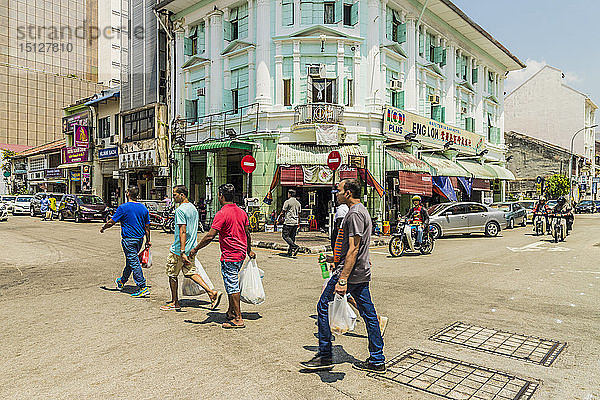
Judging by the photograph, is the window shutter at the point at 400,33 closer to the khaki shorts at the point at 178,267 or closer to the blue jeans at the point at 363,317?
the khaki shorts at the point at 178,267

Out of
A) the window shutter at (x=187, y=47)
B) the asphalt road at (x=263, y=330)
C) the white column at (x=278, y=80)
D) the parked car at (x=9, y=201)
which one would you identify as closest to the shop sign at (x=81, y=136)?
the parked car at (x=9, y=201)

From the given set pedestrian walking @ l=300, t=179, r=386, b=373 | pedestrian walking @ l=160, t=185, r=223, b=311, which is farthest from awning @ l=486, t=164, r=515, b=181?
pedestrian walking @ l=300, t=179, r=386, b=373

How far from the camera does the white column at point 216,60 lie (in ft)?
76.4

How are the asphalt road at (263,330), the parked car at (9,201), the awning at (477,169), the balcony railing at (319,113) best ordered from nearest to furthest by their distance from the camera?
the asphalt road at (263,330) → the balcony railing at (319,113) → the awning at (477,169) → the parked car at (9,201)

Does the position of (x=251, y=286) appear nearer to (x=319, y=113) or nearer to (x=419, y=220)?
(x=419, y=220)

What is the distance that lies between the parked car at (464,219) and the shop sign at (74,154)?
2798 centimetres

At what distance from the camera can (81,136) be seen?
35406mm

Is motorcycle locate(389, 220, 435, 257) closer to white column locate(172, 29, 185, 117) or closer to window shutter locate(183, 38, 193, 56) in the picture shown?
white column locate(172, 29, 185, 117)

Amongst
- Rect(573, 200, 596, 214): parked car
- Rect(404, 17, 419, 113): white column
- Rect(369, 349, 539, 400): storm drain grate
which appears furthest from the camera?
Rect(573, 200, 596, 214): parked car

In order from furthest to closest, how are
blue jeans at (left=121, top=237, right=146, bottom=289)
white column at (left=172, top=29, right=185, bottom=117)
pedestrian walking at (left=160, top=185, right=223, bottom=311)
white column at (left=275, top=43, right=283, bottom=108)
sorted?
white column at (left=172, top=29, right=185, bottom=117) < white column at (left=275, top=43, right=283, bottom=108) < blue jeans at (left=121, top=237, right=146, bottom=289) < pedestrian walking at (left=160, top=185, right=223, bottom=311)

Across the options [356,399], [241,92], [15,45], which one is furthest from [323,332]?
[15,45]

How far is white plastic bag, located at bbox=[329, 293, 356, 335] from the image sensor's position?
182 inches

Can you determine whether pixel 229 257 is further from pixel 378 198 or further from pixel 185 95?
pixel 185 95

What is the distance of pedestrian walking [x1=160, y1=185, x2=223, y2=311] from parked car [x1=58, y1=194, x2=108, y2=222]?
21.8 meters
